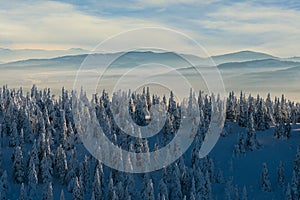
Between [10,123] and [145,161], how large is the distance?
56.5 meters

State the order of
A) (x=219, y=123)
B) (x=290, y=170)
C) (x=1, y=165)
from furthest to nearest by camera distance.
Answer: (x=219, y=123), (x=290, y=170), (x=1, y=165)

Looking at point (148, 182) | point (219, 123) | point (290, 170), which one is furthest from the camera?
point (219, 123)

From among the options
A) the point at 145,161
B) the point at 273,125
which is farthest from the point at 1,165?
the point at 273,125

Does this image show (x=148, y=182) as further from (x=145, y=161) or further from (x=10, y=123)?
(x=10, y=123)

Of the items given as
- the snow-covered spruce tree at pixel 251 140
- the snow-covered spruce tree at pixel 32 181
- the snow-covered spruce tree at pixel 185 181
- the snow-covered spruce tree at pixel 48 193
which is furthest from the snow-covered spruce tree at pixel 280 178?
the snow-covered spruce tree at pixel 32 181

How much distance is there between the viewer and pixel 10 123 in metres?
174

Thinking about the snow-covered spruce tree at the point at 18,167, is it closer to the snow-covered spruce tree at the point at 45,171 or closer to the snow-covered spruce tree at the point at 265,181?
the snow-covered spruce tree at the point at 45,171

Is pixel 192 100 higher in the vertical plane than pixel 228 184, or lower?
higher

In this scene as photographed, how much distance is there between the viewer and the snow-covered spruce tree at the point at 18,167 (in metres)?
141

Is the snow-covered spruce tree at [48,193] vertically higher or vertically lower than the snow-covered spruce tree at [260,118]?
lower

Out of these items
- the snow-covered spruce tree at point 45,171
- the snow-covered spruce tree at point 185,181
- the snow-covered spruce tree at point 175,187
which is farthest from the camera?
the snow-covered spruce tree at point 45,171

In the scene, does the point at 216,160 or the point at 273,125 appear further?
the point at 273,125

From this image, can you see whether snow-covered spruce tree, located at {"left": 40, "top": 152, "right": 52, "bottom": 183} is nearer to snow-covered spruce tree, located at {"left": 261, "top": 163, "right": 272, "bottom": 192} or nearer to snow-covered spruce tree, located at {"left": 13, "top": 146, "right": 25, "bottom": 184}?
snow-covered spruce tree, located at {"left": 13, "top": 146, "right": 25, "bottom": 184}

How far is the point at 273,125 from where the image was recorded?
198625 mm
